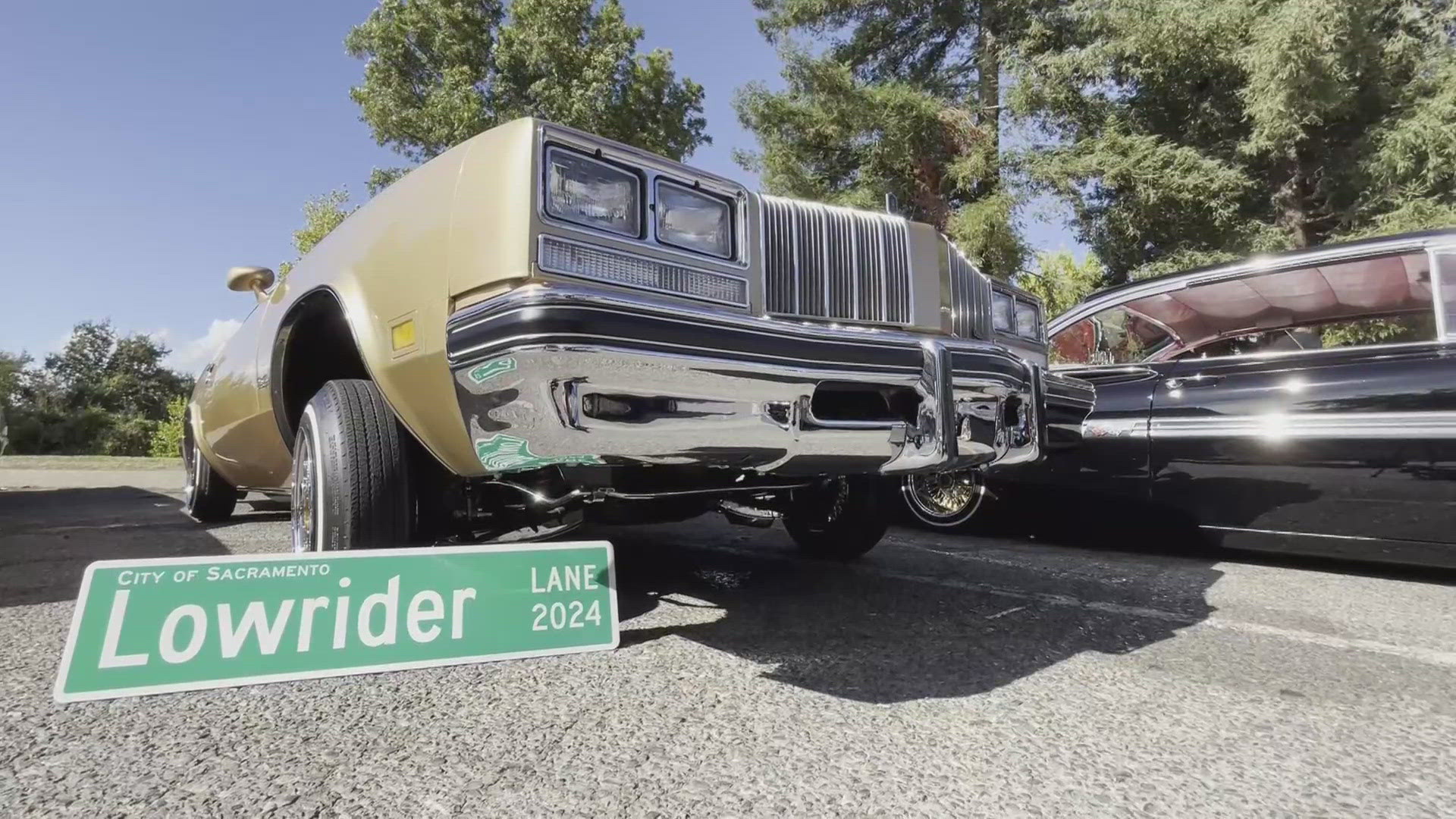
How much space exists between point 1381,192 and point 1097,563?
10.3 metres

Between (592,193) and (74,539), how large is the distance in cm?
417

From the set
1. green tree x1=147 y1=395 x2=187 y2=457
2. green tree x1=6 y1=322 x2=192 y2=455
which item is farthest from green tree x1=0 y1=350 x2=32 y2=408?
green tree x1=147 y1=395 x2=187 y2=457

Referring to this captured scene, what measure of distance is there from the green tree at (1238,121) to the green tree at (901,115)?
858 millimetres

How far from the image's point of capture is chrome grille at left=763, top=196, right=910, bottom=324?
210 centimetres

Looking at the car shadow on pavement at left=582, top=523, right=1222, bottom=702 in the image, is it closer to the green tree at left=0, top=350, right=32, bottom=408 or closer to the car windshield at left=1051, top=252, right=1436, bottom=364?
the car windshield at left=1051, top=252, right=1436, bottom=364

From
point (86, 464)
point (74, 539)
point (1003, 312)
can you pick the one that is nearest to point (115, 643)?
point (1003, 312)

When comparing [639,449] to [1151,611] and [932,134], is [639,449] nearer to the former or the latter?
[1151,611]

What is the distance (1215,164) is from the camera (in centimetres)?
1092

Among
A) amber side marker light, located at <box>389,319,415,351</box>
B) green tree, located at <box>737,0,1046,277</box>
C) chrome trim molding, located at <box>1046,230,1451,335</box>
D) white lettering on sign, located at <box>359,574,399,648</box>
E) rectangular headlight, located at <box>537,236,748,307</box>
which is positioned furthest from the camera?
green tree, located at <box>737,0,1046,277</box>

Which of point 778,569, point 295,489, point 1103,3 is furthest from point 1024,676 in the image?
point 1103,3

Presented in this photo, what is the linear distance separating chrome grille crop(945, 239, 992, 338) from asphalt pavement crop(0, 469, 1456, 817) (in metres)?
0.94

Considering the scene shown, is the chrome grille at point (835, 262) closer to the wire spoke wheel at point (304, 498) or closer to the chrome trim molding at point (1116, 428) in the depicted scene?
the wire spoke wheel at point (304, 498)

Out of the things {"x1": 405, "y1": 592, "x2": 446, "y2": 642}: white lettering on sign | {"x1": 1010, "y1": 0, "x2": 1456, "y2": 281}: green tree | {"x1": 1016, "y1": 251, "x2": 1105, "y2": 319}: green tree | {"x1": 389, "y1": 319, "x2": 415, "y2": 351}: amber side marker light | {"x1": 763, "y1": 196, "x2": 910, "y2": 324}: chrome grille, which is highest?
{"x1": 1010, "y1": 0, "x2": 1456, "y2": 281}: green tree

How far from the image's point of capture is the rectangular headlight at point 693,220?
1.85 metres
